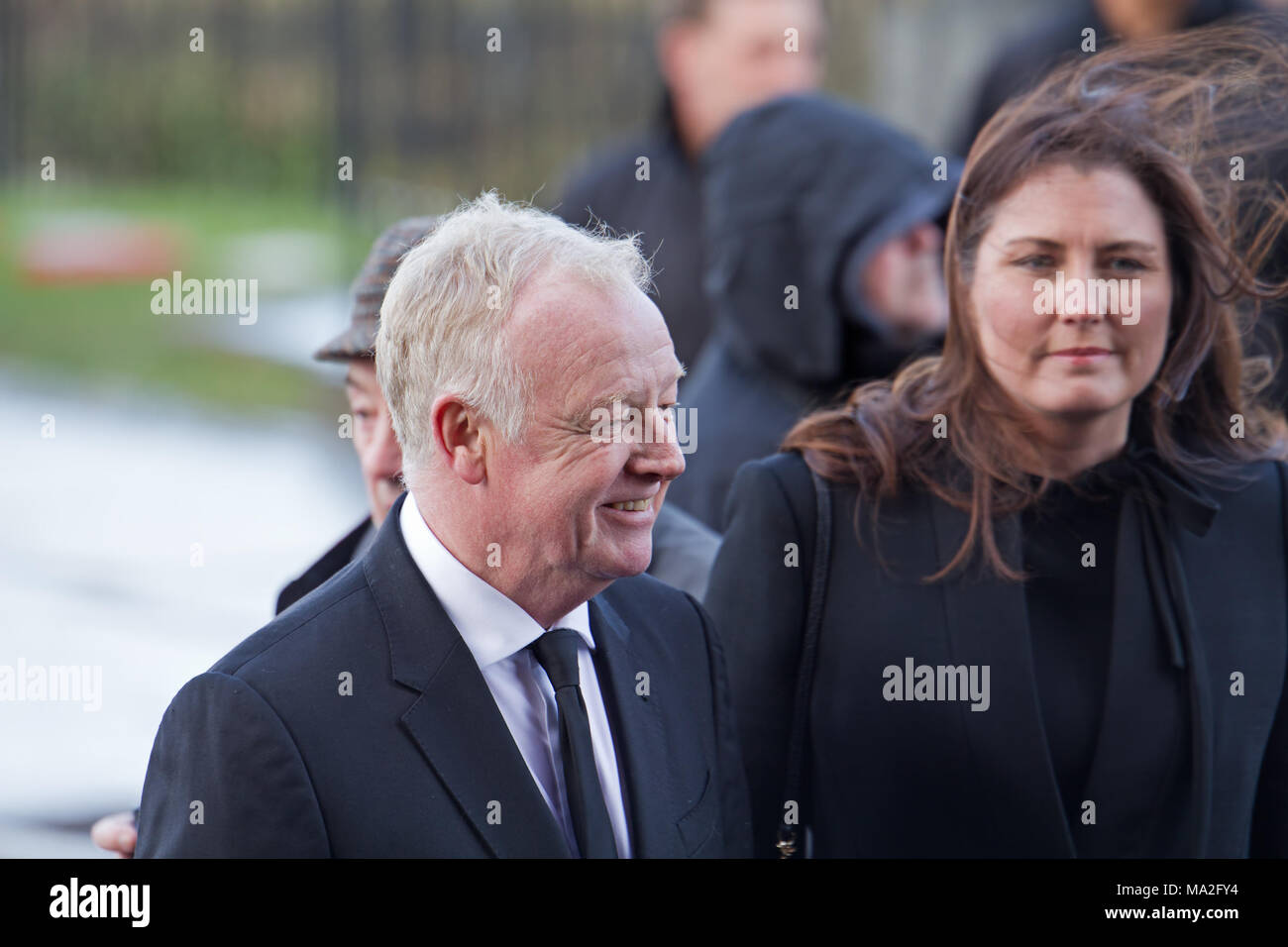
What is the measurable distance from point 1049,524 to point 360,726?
45.3 inches

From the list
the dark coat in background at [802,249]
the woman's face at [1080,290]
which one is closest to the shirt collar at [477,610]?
the woman's face at [1080,290]

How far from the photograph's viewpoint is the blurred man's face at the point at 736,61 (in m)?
4.58

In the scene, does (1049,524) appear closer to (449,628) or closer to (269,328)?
(449,628)

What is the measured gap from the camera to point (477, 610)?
1.97 metres

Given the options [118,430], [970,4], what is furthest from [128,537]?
[970,4]

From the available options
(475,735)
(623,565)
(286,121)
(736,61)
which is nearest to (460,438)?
(623,565)

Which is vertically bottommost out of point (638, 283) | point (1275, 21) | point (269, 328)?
point (638, 283)

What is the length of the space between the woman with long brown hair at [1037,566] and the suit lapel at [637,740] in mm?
316

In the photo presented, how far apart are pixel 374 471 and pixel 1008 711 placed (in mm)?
1024

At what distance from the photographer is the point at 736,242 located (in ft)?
11.4

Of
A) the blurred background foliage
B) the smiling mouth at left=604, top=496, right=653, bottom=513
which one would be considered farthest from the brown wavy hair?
the blurred background foliage

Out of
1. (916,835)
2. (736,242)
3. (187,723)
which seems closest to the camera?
(187,723)

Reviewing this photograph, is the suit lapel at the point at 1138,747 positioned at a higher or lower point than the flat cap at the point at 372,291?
lower

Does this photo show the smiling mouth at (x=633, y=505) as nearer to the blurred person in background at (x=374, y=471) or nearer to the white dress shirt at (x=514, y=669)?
the white dress shirt at (x=514, y=669)
